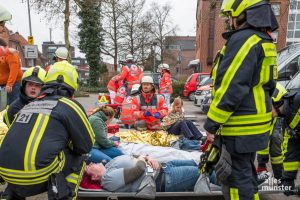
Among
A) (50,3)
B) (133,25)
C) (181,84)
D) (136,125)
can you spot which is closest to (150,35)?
(133,25)

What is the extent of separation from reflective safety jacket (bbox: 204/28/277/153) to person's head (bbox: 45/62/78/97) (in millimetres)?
1210

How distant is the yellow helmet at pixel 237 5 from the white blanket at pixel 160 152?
216 centimetres

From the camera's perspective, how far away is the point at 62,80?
262 cm

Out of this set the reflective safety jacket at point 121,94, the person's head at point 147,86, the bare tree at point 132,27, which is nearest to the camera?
the person's head at point 147,86

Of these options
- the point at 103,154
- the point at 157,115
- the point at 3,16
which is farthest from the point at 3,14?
the point at 157,115

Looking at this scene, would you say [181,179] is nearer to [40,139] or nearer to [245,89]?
[245,89]

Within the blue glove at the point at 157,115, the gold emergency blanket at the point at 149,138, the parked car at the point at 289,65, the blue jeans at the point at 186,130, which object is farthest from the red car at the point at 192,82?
the gold emergency blanket at the point at 149,138

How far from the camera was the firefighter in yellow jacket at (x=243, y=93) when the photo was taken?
2.26m

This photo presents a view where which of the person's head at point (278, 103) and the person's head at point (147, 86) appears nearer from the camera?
the person's head at point (278, 103)

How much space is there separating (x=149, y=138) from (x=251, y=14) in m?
3.29

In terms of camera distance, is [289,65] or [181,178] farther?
[289,65]

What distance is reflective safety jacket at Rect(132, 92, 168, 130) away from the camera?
20.1 ft

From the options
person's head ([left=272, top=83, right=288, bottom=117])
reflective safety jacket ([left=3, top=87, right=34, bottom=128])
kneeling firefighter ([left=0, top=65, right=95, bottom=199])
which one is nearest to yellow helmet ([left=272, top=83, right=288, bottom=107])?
person's head ([left=272, top=83, right=288, bottom=117])

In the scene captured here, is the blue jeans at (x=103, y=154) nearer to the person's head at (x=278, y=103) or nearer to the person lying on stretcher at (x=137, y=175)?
the person lying on stretcher at (x=137, y=175)
